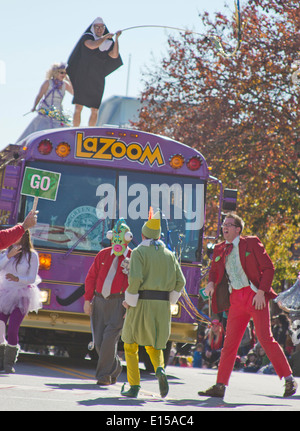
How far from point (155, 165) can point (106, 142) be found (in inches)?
29.7

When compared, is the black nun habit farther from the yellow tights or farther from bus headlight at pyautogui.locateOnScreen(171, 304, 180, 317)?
the yellow tights

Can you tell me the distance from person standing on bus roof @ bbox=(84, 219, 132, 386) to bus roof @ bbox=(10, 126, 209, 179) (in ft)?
7.82

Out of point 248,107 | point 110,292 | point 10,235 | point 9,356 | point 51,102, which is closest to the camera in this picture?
point 10,235

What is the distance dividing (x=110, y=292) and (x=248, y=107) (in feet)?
46.3

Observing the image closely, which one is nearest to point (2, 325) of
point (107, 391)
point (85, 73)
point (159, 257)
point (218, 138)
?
point (107, 391)

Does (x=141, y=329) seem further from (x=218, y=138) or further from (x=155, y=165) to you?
(x=218, y=138)

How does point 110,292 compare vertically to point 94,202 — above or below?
below

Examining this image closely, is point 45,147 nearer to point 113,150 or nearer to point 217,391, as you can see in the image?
point 113,150

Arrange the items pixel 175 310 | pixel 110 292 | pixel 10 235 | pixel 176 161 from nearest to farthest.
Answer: pixel 10 235 < pixel 110 292 < pixel 175 310 < pixel 176 161

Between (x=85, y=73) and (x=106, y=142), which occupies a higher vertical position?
(x=85, y=73)

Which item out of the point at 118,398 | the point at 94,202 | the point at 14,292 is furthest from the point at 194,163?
the point at 118,398

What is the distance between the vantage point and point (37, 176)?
40.3 ft

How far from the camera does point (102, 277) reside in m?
10.3

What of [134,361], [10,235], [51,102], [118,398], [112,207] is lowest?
[118,398]
